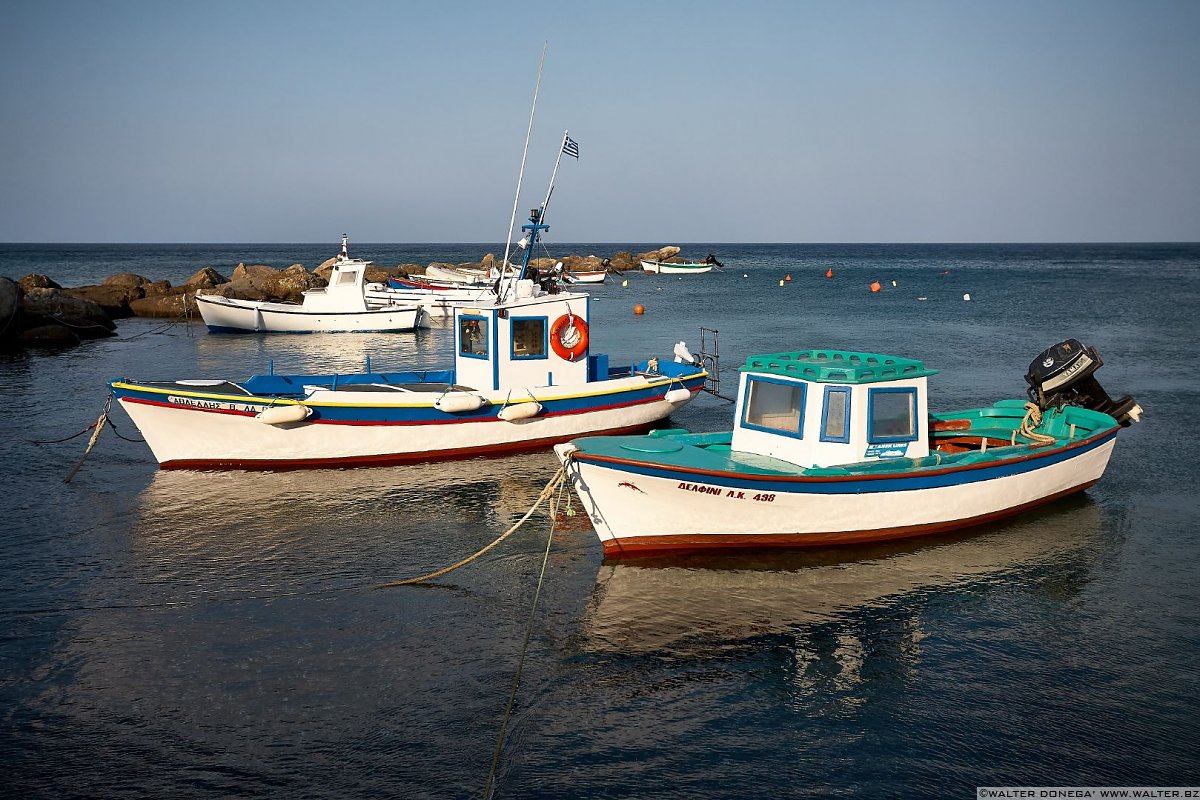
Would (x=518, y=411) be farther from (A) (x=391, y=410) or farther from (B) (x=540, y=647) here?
(B) (x=540, y=647)

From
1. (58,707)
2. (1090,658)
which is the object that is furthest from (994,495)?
(58,707)

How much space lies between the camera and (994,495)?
14.8 metres

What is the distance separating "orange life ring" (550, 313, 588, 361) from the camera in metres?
20.3

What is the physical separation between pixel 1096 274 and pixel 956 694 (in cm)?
11287

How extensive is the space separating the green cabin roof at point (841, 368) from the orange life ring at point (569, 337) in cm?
652

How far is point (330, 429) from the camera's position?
736 inches

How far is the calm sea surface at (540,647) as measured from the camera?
8.36 m

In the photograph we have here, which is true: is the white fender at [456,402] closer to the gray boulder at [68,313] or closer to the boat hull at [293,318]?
the boat hull at [293,318]

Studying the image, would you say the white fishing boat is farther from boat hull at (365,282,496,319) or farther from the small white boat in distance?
boat hull at (365,282,496,319)

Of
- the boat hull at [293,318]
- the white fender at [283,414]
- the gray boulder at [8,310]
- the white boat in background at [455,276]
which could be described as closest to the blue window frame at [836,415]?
the white fender at [283,414]

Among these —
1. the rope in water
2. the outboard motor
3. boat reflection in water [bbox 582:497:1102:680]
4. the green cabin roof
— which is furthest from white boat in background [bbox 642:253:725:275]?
boat reflection in water [bbox 582:497:1102:680]

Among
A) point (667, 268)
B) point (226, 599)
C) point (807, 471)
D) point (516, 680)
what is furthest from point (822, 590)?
point (667, 268)

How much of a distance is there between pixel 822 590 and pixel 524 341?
32.6 feet

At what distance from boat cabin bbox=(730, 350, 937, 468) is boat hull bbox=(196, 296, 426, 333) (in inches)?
1291
